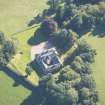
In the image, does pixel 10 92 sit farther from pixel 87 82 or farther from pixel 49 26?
pixel 49 26

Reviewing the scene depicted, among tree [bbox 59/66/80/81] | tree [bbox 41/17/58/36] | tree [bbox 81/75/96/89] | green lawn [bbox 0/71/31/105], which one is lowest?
green lawn [bbox 0/71/31/105]

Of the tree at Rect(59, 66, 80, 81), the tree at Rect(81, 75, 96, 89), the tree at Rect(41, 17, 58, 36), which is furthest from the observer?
the tree at Rect(41, 17, 58, 36)

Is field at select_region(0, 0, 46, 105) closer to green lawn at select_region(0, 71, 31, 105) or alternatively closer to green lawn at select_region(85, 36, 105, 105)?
green lawn at select_region(0, 71, 31, 105)

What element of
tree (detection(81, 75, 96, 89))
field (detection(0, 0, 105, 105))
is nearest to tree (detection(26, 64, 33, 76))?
field (detection(0, 0, 105, 105))

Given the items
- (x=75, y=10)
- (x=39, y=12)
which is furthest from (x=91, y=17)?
(x=39, y=12)

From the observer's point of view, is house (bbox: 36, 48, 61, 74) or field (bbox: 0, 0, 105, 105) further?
house (bbox: 36, 48, 61, 74)

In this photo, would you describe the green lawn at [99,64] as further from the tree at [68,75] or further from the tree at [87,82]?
the tree at [68,75]

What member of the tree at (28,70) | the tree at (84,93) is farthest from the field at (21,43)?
the tree at (84,93)

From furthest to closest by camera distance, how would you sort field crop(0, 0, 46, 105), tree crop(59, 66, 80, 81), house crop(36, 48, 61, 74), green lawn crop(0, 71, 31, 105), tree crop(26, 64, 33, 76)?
1. house crop(36, 48, 61, 74)
2. tree crop(26, 64, 33, 76)
3. field crop(0, 0, 46, 105)
4. green lawn crop(0, 71, 31, 105)
5. tree crop(59, 66, 80, 81)
